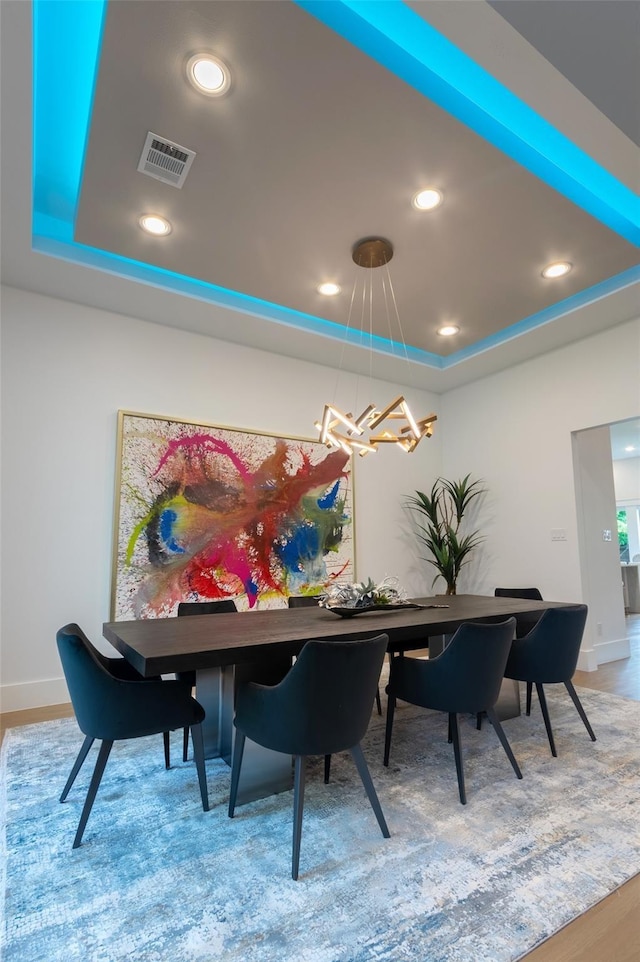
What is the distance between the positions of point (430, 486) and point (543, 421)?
1546mm

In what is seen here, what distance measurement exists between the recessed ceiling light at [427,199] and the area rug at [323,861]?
3.14 meters

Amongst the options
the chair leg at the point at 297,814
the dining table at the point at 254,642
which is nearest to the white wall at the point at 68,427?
the dining table at the point at 254,642

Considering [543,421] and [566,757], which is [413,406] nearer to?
[543,421]

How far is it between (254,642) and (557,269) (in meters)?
3.44

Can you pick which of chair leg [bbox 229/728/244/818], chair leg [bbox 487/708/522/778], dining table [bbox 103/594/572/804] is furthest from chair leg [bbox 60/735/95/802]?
chair leg [bbox 487/708/522/778]

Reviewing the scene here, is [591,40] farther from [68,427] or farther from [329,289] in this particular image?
[68,427]

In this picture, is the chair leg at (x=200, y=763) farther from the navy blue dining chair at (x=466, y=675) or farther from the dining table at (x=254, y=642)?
the navy blue dining chair at (x=466, y=675)

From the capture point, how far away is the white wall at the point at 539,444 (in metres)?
4.36

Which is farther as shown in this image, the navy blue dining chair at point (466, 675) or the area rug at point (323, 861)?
the navy blue dining chair at point (466, 675)

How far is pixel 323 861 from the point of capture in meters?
1.70

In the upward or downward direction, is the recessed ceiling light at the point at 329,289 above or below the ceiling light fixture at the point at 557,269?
below

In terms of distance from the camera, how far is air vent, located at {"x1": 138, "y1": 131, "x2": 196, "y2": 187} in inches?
96.5

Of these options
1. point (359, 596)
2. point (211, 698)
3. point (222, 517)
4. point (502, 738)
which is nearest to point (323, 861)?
point (502, 738)

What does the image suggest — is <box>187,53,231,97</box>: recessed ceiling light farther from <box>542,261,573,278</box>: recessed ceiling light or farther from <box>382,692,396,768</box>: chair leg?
<box>382,692,396,768</box>: chair leg
